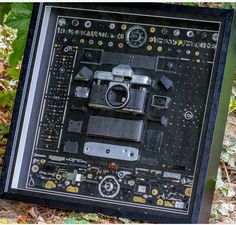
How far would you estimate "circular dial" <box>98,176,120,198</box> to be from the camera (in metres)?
2.11

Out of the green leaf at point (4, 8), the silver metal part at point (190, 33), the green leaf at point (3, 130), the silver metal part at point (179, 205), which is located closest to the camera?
the silver metal part at point (179, 205)

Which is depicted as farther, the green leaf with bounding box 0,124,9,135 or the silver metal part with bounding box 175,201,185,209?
the green leaf with bounding box 0,124,9,135

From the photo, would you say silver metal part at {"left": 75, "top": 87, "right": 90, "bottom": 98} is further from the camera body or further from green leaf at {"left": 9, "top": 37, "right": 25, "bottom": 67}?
green leaf at {"left": 9, "top": 37, "right": 25, "bottom": 67}

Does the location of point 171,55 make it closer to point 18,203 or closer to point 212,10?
point 212,10

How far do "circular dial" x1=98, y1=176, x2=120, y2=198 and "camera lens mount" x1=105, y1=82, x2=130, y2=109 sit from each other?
244 mm

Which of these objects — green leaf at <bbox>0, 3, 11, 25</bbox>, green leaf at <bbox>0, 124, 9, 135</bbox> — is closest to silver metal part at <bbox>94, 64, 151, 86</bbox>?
green leaf at <bbox>0, 3, 11, 25</bbox>

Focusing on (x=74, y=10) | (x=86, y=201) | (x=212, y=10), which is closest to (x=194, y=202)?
(x=86, y=201)

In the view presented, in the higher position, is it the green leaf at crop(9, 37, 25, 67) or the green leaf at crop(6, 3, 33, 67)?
the green leaf at crop(6, 3, 33, 67)

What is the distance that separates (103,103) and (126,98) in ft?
0.28

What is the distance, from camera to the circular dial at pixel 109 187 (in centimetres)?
211

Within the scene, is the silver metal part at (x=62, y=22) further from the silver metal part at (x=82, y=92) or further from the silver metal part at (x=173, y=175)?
the silver metal part at (x=173, y=175)

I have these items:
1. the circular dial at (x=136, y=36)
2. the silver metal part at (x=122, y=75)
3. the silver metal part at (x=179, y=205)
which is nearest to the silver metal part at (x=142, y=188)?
the silver metal part at (x=179, y=205)

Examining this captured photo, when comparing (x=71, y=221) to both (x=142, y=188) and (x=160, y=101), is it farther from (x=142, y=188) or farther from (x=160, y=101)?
(x=160, y=101)

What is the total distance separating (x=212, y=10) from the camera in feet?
6.95
